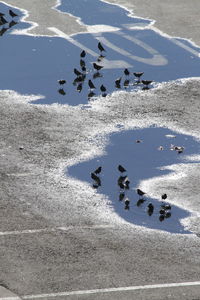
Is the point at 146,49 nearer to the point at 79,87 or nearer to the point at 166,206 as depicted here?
the point at 79,87

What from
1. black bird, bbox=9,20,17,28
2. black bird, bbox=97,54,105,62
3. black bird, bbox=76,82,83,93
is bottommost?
black bird, bbox=76,82,83,93

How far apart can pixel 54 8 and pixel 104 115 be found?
949 centimetres

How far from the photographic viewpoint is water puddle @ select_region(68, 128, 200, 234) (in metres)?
12.5

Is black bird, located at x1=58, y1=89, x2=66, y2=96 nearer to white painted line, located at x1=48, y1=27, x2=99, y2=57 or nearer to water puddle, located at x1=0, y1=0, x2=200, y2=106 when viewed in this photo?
water puddle, located at x1=0, y1=0, x2=200, y2=106

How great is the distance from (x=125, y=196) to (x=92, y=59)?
755 centimetres

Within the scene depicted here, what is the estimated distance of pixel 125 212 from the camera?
12.7 meters

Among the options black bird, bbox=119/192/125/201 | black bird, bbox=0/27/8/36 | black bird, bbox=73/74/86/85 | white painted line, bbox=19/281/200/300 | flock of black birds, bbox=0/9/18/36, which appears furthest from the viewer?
flock of black birds, bbox=0/9/18/36

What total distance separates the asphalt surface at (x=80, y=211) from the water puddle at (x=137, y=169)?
20 cm

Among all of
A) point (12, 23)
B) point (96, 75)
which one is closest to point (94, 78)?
point (96, 75)

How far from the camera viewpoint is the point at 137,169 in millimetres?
14266

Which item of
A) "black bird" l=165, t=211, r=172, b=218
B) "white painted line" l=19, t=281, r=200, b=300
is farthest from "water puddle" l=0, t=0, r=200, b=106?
"white painted line" l=19, t=281, r=200, b=300

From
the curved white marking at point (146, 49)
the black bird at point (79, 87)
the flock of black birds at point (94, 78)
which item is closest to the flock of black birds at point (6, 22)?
the curved white marking at point (146, 49)

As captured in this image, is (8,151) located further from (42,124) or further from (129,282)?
(129,282)

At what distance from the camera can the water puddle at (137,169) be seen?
41.1 ft
